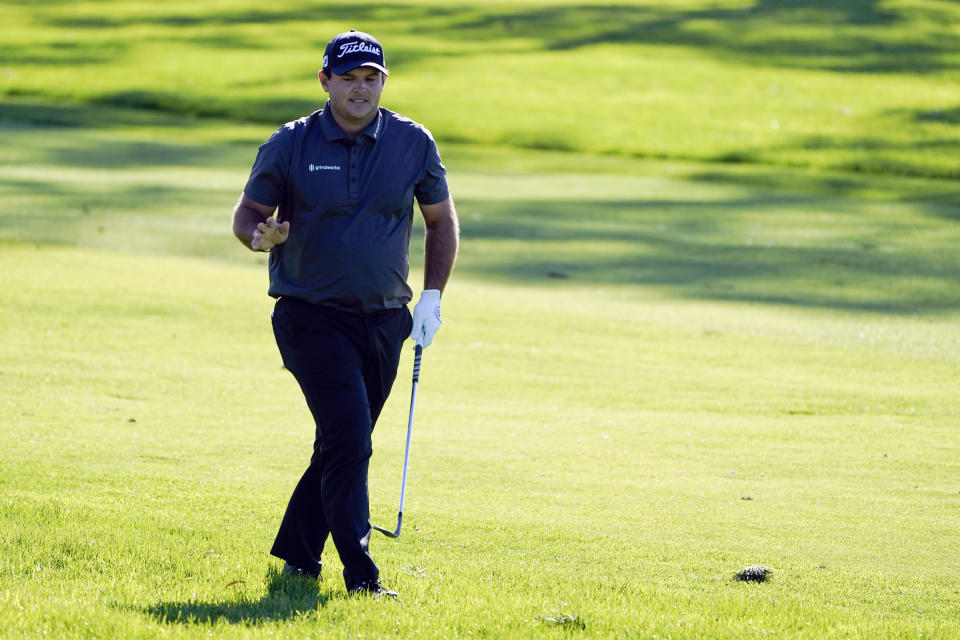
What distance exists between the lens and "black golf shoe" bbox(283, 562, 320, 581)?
19.1 ft

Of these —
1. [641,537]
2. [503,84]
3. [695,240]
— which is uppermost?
[503,84]

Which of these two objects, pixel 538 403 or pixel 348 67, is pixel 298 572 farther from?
pixel 538 403

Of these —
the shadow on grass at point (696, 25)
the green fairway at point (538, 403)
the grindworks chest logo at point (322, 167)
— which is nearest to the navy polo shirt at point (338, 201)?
the grindworks chest logo at point (322, 167)

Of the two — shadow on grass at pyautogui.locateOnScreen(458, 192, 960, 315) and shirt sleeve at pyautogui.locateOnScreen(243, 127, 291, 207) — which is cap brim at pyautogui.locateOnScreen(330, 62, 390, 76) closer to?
shirt sleeve at pyautogui.locateOnScreen(243, 127, 291, 207)

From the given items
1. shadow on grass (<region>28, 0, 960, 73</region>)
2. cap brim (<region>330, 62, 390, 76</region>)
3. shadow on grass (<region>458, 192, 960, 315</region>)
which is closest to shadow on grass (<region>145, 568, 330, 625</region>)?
cap brim (<region>330, 62, 390, 76</region>)

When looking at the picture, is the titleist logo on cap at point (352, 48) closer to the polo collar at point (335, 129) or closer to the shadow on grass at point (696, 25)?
the polo collar at point (335, 129)

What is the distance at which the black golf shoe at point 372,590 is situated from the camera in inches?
217

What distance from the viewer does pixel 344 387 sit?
5484 millimetres

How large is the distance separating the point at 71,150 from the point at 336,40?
2013 cm

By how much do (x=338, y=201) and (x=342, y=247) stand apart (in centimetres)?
18

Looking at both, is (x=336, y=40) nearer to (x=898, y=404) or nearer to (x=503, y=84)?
(x=898, y=404)

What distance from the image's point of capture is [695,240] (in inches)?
723

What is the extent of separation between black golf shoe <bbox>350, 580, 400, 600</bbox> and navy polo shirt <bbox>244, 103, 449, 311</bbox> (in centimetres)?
107

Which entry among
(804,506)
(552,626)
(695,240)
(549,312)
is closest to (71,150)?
(695,240)
